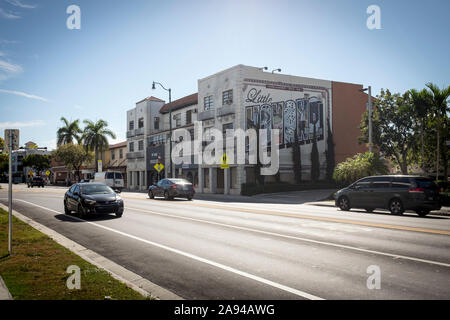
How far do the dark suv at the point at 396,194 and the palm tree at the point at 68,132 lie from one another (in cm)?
7131

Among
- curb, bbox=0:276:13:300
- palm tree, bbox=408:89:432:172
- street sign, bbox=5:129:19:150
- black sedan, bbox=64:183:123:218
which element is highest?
palm tree, bbox=408:89:432:172

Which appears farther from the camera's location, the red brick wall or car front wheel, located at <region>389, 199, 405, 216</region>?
the red brick wall

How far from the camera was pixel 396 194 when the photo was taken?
53.9 ft

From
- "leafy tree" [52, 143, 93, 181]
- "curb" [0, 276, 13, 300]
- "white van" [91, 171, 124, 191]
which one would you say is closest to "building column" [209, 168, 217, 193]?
"white van" [91, 171, 124, 191]

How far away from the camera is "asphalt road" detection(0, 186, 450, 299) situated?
543cm

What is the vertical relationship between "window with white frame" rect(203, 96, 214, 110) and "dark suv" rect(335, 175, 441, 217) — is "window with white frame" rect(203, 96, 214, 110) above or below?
above

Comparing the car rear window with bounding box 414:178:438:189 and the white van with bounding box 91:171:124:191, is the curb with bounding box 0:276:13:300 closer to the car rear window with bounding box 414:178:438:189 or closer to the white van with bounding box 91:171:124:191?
the car rear window with bounding box 414:178:438:189

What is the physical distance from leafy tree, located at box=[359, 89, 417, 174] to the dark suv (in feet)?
68.1

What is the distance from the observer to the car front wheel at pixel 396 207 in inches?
640

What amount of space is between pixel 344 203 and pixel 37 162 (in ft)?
359

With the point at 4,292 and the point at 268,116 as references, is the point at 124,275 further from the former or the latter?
the point at 268,116

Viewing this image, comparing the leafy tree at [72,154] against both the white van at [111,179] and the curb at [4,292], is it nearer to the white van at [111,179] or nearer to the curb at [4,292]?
the white van at [111,179]

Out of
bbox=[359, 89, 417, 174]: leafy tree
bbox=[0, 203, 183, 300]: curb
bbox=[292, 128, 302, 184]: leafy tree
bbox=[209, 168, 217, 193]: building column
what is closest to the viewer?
bbox=[0, 203, 183, 300]: curb

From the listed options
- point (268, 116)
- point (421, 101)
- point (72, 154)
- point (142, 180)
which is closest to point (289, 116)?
point (268, 116)
